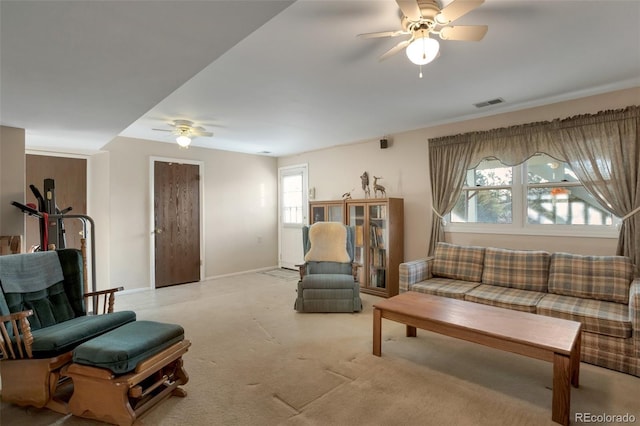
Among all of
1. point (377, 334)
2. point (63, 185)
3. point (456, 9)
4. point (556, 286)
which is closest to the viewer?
point (456, 9)

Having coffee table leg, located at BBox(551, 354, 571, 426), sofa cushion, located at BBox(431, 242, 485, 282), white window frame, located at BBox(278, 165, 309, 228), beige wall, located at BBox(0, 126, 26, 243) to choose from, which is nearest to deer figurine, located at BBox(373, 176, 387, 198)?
sofa cushion, located at BBox(431, 242, 485, 282)

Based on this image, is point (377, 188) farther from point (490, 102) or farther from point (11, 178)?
point (11, 178)

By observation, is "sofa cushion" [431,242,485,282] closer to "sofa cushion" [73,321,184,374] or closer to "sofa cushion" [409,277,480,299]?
"sofa cushion" [409,277,480,299]

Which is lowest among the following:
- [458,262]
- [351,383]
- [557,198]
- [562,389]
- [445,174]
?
[351,383]

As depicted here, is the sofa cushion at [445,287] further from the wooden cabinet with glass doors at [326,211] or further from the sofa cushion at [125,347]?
the sofa cushion at [125,347]

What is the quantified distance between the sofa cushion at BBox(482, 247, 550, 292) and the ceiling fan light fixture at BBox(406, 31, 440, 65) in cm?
247

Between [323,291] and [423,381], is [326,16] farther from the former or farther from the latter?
[323,291]

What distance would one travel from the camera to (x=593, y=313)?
97.6 inches

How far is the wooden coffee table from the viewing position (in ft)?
5.95

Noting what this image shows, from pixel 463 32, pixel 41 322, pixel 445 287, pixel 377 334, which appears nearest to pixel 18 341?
pixel 41 322

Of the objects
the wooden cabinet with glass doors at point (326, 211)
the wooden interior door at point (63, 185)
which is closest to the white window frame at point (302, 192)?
the wooden cabinet with glass doors at point (326, 211)

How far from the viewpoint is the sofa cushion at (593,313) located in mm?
2334

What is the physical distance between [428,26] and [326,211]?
3.65 m

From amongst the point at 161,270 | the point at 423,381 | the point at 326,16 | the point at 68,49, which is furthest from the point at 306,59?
the point at 161,270
